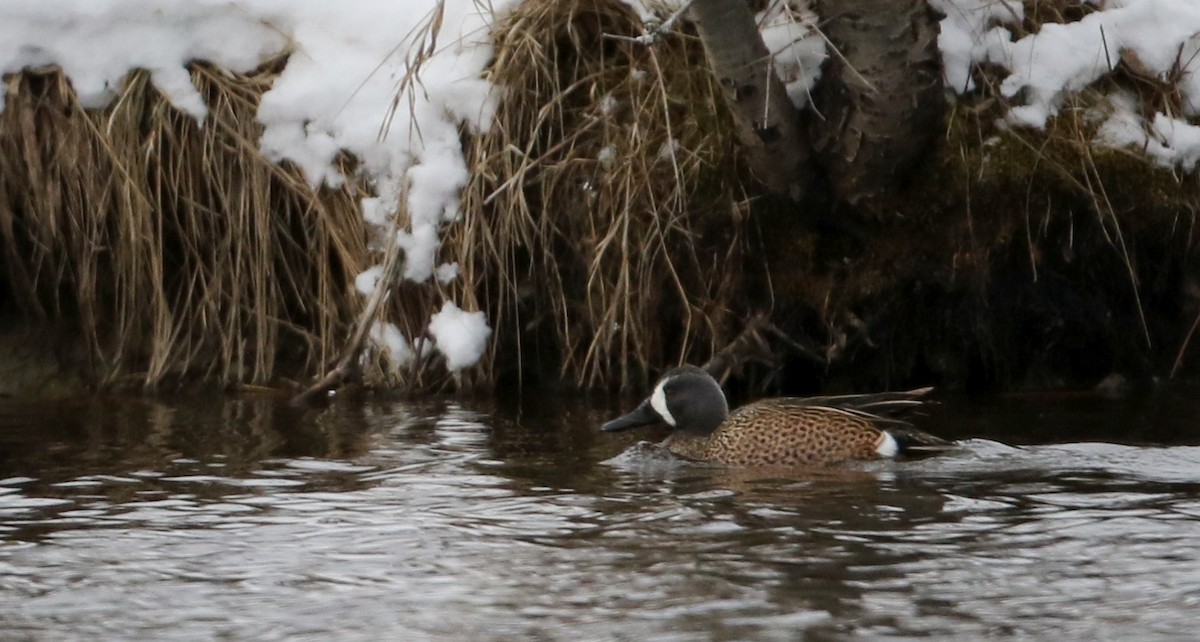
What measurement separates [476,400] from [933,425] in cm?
164

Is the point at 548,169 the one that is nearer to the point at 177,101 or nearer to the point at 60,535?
the point at 177,101

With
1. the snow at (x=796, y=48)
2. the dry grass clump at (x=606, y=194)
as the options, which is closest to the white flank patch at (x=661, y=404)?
the dry grass clump at (x=606, y=194)

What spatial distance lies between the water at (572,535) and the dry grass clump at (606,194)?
0.50 m

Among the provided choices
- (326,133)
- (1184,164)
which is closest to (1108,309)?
(1184,164)

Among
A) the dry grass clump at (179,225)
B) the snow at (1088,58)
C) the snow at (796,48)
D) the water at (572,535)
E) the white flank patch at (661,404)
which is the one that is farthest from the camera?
the dry grass clump at (179,225)

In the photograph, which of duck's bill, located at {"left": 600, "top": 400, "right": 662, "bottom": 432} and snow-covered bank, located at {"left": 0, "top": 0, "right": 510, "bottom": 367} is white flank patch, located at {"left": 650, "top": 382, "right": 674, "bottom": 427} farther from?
snow-covered bank, located at {"left": 0, "top": 0, "right": 510, "bottom": 367}

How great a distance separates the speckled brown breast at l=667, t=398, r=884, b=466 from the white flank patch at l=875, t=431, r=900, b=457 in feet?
0.04

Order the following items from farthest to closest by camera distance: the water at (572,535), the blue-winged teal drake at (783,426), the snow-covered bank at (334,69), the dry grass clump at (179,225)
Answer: the dry grass clump at (179,225)
the snow-covered bank at (334,69)
the blue-winged teal drake at (783,426)
the water at (572,535)

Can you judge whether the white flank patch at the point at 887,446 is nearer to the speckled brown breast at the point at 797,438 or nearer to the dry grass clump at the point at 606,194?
the speckled brown breast at the point at 797,438

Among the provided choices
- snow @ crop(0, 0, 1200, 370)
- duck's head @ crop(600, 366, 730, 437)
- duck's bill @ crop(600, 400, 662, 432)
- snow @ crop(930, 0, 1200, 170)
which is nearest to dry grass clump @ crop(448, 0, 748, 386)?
snow @ crop(0, 0, 1200, 370)

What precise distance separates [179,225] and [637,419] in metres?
1.94

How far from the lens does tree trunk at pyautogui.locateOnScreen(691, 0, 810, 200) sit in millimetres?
5137

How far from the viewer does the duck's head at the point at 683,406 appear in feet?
17.9

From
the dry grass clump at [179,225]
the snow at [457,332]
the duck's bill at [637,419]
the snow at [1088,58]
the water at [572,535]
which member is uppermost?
the snow at [1088,58]
